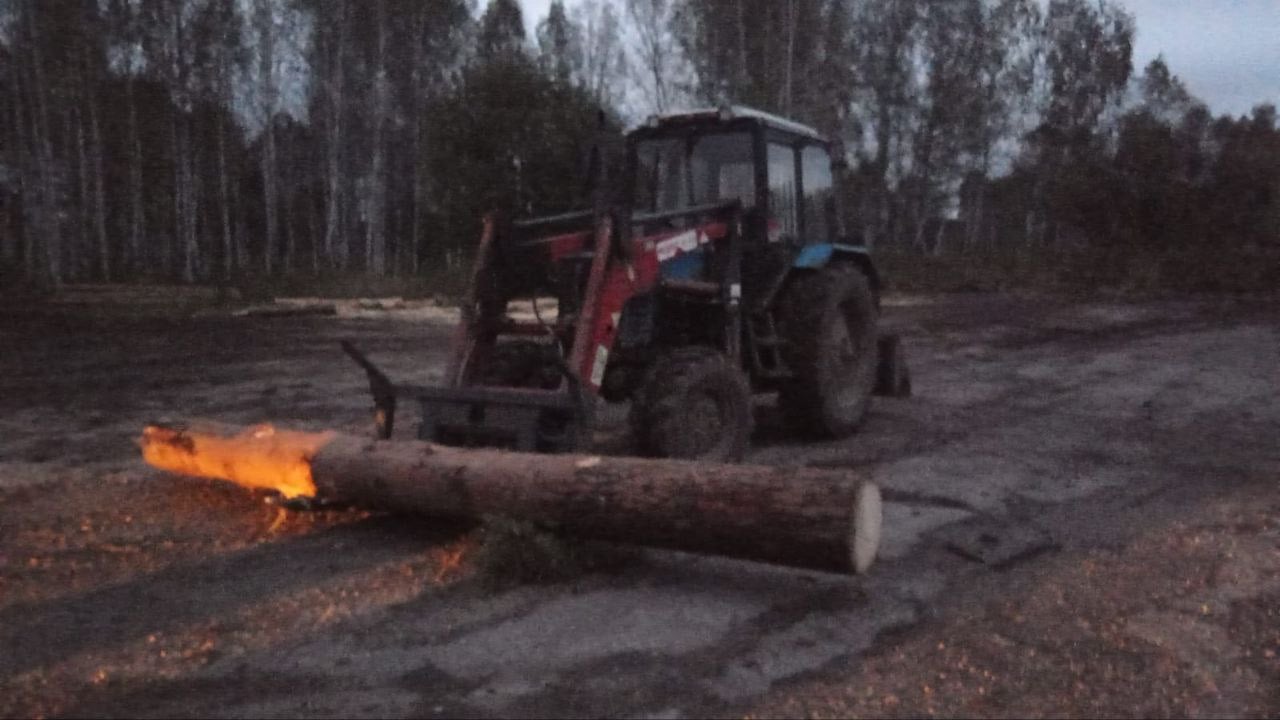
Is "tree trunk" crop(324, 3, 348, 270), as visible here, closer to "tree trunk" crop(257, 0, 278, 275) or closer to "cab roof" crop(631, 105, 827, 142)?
"tree trunk" crop(257, 0, 278, 275)

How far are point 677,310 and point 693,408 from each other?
4.72 ft

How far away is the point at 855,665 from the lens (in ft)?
Result: 15.6

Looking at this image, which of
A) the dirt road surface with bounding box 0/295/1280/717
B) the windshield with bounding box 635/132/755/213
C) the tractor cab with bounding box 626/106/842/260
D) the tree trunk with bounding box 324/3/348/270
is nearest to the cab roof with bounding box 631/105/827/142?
the tractor cab with bounding box 626/106/842/260

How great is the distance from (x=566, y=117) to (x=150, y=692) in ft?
91.5

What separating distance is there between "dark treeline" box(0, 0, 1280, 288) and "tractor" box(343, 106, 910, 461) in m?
20.4

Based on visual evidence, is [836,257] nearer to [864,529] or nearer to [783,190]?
[783,190]

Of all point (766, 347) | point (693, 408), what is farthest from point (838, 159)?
point (693, 408)

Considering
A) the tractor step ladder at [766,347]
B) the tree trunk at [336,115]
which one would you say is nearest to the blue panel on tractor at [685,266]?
the tractor step ladder at [766,347]

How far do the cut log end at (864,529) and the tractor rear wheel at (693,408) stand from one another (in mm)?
1967

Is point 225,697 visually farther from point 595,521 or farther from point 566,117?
point 566,117

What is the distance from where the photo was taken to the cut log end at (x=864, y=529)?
534 centimetres

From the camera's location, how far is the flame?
680cm

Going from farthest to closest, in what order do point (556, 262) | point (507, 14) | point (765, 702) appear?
point (507, 14), point (556, 262), point (765, 702)

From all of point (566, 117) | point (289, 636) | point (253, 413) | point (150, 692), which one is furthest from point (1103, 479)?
point (566, 117)
